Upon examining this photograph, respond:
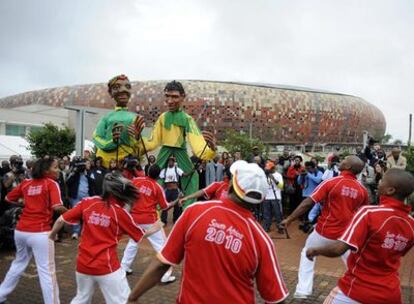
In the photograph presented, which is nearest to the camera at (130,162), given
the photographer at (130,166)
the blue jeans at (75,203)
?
the photographer at (130,166)

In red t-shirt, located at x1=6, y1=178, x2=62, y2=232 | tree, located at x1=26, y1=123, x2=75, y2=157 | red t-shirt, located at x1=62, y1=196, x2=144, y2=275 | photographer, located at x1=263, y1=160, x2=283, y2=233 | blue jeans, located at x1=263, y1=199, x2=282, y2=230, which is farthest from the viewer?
tree, located at x1=26, y1=123, x2=75, y2=157

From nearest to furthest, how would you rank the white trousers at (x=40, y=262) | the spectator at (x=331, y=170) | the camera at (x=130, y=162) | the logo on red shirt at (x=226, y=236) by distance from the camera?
the logo on red shirt at (x=226, y=236) < the white trousers at (x=40, y=262) < the camera at (x=130, y=162) < the spectator at (x=331, y=170)

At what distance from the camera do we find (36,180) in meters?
4.67

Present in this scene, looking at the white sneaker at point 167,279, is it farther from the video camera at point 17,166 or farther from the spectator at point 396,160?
the spectator at point 396,160

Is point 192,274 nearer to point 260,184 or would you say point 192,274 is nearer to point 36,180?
point 260,184

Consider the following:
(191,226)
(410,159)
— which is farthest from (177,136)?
(410,159)

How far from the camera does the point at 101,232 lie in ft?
12.2

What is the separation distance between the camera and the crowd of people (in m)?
2.18

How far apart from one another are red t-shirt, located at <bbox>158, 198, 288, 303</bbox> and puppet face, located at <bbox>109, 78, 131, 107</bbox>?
10.1ft

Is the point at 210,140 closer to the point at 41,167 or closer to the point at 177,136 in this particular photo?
the point at 177,136

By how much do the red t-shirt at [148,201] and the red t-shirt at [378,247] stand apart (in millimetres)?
3255

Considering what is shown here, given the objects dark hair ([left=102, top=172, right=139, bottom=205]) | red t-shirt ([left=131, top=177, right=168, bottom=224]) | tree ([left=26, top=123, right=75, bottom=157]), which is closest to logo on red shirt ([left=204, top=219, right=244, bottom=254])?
dark hair ([left=102, top=172, right=139, bottom=205])

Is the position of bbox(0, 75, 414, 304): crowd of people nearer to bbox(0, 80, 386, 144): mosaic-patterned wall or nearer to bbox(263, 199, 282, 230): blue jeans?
bbox(263, 199, 282, 230): blue jeans

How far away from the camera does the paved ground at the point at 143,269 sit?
5301 millimetres
